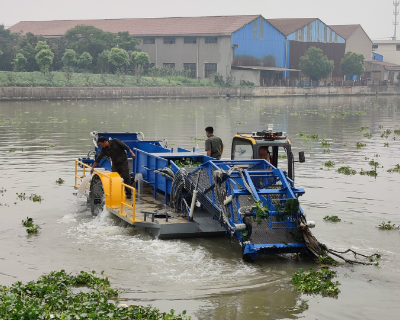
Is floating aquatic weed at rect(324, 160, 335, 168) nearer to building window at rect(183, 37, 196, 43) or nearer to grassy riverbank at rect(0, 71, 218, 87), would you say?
grassy riverbank at rect(0, 71, 218, 87)

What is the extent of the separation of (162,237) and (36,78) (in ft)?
191

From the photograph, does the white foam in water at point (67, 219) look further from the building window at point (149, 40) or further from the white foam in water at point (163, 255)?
the building window at point (149, 40)

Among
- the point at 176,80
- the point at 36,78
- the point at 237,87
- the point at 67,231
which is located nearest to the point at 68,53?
the point at 36,78

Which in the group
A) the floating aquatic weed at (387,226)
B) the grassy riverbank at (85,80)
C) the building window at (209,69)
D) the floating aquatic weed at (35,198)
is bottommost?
the floating aquatic weed at (387,226)

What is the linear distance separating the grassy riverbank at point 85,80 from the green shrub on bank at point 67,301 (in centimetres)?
5211

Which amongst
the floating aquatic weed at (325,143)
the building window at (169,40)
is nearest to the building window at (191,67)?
the building window at (169,40)

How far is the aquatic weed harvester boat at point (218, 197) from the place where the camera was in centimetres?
1074

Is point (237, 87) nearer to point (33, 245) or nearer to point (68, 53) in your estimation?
point (68, 53)

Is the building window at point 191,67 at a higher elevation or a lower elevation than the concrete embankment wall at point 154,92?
higher

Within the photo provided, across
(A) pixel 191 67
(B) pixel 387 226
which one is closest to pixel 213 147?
(B) pixel 387 226

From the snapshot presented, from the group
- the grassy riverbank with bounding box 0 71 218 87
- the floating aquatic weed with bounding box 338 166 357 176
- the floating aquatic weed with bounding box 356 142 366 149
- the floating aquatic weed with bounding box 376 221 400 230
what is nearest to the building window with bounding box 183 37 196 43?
the grassy riverbank with bounding box 0 71 218 87

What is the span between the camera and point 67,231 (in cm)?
1313

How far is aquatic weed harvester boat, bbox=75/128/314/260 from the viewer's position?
1074 centimetres

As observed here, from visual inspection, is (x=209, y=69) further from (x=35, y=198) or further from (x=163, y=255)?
(x=163, y=255)
